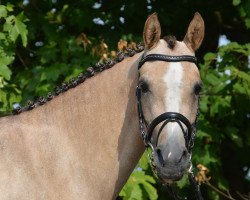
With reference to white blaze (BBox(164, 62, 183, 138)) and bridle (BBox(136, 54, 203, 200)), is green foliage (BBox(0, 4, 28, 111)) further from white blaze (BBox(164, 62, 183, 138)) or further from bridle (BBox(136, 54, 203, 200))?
white blaze (BBox(164, 62, 183, 138))

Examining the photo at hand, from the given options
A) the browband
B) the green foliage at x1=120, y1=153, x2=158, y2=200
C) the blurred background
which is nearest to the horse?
the browband

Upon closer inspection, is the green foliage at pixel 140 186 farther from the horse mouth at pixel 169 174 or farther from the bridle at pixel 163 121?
the horse mouth at pixel 169 174

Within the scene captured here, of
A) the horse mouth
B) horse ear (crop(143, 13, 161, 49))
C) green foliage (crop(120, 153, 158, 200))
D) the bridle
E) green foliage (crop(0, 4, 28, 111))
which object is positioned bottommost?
green foliage (crop(120, 153, 158, 200))

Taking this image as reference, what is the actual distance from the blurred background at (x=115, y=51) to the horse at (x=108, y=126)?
212cm

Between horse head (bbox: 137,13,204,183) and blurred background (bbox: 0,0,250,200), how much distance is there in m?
2.29

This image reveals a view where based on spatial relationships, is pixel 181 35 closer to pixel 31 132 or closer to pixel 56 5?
pixel 56 5

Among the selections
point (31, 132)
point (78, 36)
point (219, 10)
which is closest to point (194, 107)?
point (31, 132)

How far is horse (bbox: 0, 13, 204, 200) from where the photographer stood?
4.15 m

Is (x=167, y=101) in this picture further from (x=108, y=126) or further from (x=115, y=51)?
(x=115, y=51)

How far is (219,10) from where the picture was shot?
28.6 feet

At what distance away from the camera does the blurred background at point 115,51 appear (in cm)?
694

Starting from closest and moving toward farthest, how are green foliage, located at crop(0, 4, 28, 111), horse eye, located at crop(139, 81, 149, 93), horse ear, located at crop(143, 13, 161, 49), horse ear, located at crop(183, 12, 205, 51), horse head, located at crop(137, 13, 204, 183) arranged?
horse head, located at crop(137, 13, 204, 183) → horse eye, located at crop(139, 81, 149, 93) → horse ear, located at crop(143, 13, 161, 49) → horse ear, located at crop(183, 12, 205, 51) → green foliage, located at crop(0, 4, 28, 111)

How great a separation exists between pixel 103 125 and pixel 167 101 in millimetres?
512

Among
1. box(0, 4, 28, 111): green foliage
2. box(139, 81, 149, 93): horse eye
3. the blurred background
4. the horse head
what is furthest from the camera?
the blurred background
